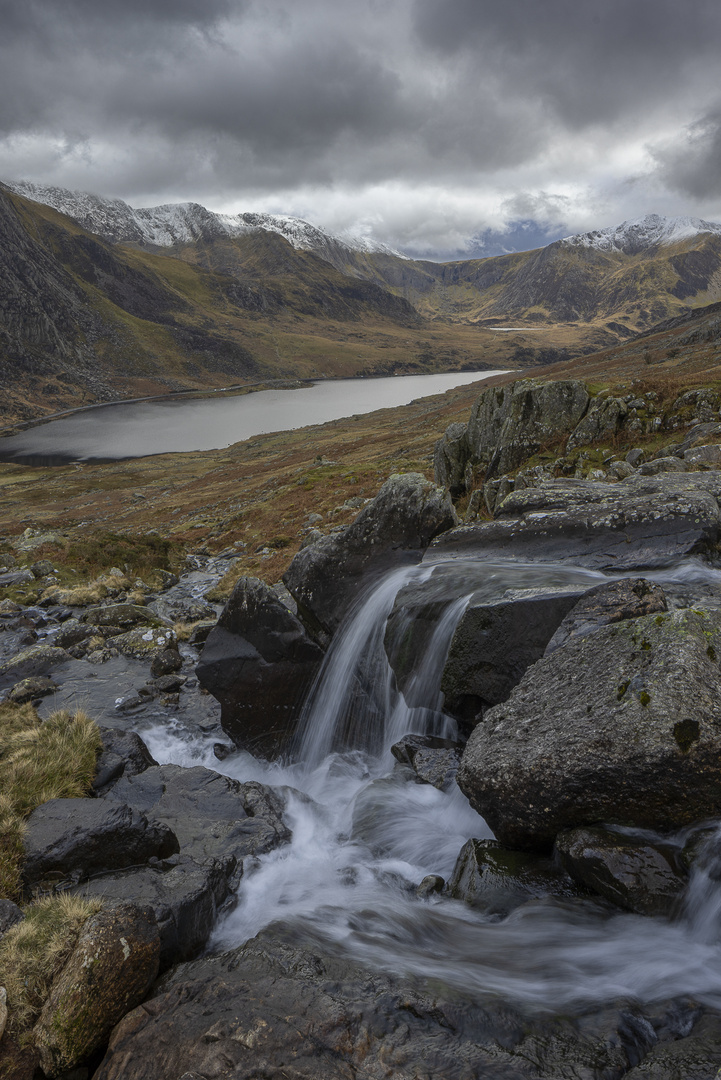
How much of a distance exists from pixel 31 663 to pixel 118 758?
31.7ft

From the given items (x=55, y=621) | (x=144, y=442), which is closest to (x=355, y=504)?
(x=55, y=621)

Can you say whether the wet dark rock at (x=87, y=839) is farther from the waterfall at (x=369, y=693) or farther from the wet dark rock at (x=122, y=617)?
the wet dark rock at (x=122, y=617)

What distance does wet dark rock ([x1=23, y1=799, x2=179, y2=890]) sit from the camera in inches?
301

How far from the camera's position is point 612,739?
691 cm

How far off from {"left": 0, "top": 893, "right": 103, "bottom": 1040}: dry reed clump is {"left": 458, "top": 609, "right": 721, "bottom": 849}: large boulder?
5607mm

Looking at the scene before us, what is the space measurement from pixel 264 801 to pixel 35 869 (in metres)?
4.47

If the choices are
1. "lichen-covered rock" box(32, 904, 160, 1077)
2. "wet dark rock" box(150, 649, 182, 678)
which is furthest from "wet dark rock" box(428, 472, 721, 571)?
"lichen-covered rock" box(32, 904, 160, 1077)

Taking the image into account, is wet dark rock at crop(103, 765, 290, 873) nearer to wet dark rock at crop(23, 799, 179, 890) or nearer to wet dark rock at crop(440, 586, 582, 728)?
wet dark rock at crop(23, 799, 179, 890)

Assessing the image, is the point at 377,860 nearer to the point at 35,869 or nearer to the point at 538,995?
the point at 538,995

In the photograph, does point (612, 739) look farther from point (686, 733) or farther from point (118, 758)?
point (118, 758)

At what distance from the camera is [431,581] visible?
13.1m

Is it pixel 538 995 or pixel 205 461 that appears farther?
pixel 205 461

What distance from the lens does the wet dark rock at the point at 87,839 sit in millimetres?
7633

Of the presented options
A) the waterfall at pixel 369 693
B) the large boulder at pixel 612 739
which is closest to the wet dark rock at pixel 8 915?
the large boulder at pixel 612 739
